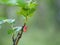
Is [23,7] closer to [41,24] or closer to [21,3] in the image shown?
[21,3]

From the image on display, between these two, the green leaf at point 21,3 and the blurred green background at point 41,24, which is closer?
the green leaf at point 21,3

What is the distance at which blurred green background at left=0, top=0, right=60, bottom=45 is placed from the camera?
7.62ft

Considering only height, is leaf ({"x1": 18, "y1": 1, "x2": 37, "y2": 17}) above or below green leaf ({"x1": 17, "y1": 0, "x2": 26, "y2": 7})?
below

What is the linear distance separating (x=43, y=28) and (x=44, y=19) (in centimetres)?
13

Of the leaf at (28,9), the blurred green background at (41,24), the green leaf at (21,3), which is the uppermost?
the green leaf at (21,3)

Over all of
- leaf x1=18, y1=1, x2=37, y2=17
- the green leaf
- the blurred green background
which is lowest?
the blurred green background

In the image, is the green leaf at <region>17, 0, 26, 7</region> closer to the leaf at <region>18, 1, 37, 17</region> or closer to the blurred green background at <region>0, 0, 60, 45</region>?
the leaf at <region>18, 1, 37, 17</region>

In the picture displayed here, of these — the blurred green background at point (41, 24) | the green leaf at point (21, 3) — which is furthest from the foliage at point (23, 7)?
the blurred green background at point (41, 24)

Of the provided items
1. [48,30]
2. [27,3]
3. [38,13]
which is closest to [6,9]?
[38,13]

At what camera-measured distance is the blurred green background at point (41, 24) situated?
91.4 inches

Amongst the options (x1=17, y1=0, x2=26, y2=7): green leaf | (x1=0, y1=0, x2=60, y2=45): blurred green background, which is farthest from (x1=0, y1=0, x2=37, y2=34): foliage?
(x1=0, y1=0, x2=60, y2=45): blurred green background

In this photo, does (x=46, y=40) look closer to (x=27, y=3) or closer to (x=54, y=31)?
(x=54, y=31)

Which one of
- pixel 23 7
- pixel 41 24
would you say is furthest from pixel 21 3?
pixel 41 24

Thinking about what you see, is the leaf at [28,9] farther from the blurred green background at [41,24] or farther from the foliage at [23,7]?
the blurred green background at [41,24]
